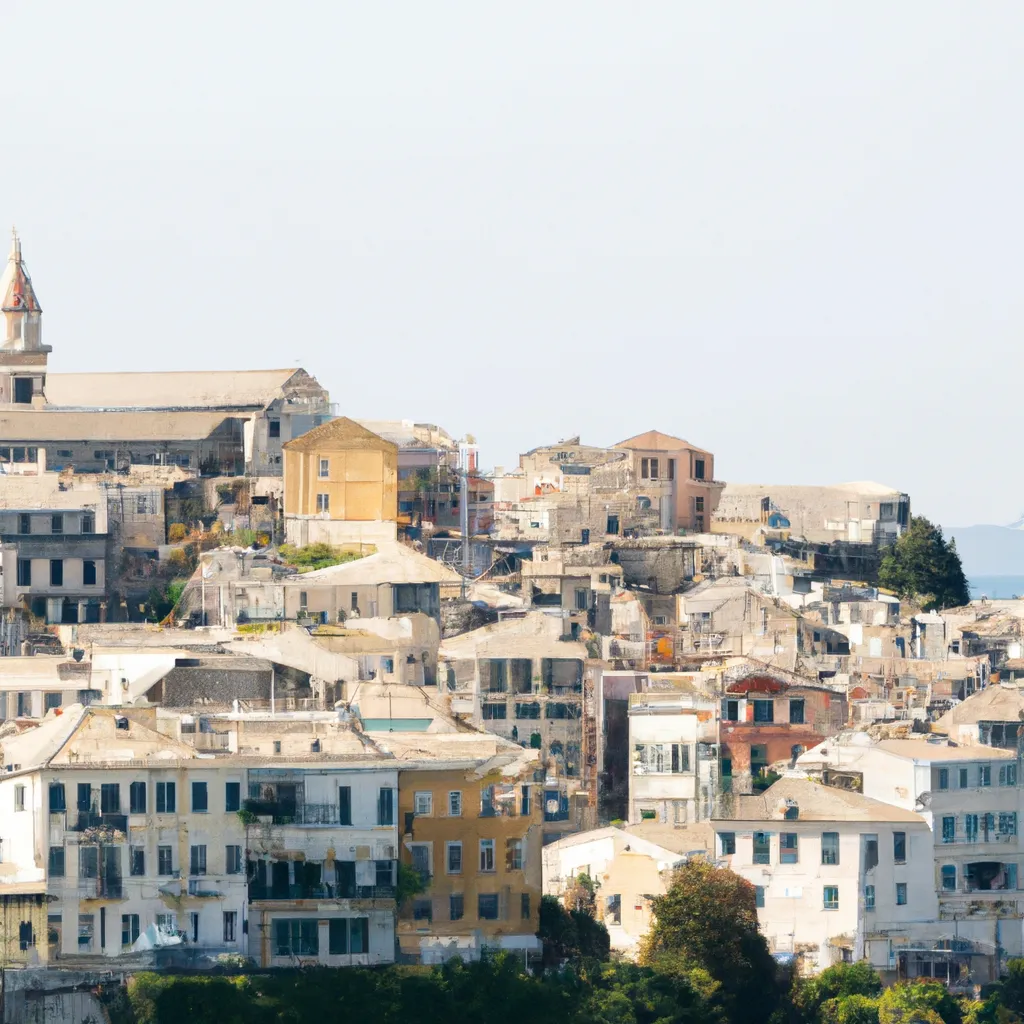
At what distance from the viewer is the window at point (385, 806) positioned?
67.9m

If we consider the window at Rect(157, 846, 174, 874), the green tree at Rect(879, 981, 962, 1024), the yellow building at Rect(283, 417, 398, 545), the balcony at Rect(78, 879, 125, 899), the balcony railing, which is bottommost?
the green tree at Rect(879, 981, 962, 1024)

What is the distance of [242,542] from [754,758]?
87.7ft

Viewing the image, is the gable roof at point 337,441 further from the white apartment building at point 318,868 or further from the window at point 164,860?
the window at point 164,860

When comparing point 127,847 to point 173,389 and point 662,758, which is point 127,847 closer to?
point 662,758

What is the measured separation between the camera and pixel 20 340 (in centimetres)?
12406

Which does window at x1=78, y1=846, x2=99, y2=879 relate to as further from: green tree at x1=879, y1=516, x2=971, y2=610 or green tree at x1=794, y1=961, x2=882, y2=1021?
green tree at x1=879, y1=516, x2=971, y2=610

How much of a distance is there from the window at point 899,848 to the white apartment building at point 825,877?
0.02 m

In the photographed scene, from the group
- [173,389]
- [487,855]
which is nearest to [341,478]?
[173,389]

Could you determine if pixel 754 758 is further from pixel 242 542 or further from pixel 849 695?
pixel 242 542

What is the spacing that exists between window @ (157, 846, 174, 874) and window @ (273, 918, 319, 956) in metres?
2.43

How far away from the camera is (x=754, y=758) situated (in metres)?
83.1

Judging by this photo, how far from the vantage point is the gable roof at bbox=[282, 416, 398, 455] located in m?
105

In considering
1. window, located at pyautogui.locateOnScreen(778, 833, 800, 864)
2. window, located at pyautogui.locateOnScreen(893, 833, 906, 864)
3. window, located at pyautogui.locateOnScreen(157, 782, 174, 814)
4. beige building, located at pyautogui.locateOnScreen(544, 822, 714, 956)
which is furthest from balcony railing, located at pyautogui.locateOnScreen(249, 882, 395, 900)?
window, located at pyautogui.locateOnScreen(893, 833, 906, 864)

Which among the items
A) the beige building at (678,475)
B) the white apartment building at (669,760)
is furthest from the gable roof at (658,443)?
the white apartment building at (669,760)
